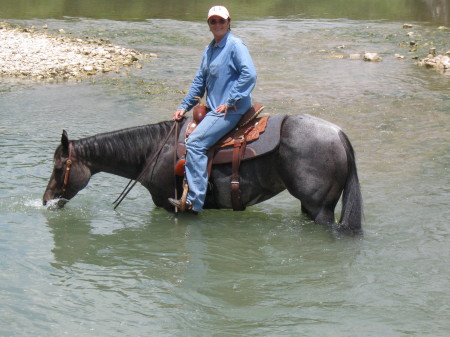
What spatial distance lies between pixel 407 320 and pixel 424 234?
2.29 metres

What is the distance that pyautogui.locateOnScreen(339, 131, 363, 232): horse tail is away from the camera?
7.39 metres

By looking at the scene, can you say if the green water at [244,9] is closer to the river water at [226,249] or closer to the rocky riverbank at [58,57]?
the rocky riverbank at [58,57]

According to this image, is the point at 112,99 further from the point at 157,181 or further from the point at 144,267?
the point at 144,267

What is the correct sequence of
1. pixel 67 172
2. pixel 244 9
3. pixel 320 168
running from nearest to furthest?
1. pixel 320 168
2. pixel 67 172
3. pixel 244 9

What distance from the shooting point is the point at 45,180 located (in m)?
10.1

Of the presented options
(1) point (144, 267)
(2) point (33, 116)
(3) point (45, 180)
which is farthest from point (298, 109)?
(1) point (144, 267)

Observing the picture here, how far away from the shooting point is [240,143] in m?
7.82

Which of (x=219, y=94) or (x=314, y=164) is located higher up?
(x=219, y=94)

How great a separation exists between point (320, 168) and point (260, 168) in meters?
0.76

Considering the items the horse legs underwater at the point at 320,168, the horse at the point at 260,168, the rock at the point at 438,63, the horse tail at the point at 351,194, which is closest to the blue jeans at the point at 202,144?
the horse at the point at 260,168

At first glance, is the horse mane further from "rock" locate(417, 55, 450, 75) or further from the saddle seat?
"rock" locate(417, 55, 450, 75)

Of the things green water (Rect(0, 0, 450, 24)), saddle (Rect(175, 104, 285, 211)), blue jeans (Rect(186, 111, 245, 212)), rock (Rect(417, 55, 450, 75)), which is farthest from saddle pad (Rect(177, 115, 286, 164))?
green water (Rect(0, 0, 450, 24))

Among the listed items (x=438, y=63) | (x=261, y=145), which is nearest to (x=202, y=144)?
(x=261, y=145)

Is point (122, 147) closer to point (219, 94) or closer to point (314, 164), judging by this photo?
point (219, 94)
